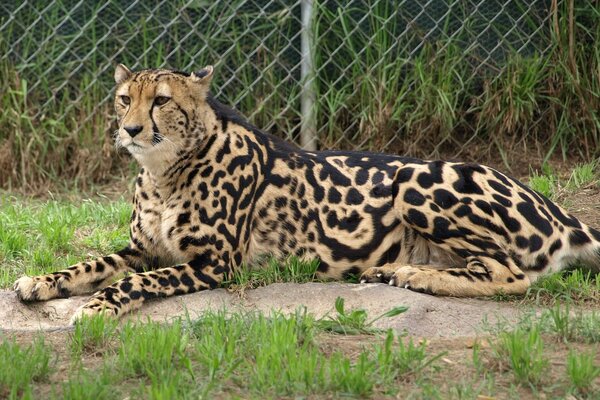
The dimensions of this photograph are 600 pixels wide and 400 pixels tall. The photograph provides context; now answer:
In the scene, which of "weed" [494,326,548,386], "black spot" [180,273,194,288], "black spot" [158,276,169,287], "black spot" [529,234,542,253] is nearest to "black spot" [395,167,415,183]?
"black spot" [529,234,542,253]

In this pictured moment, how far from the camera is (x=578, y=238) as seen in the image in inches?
218

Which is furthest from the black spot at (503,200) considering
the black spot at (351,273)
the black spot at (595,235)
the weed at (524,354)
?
the weed at (524,354)

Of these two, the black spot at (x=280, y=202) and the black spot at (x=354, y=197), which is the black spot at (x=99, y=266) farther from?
the black spot at (x=354, y=197)

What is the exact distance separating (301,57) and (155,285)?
3323 mm

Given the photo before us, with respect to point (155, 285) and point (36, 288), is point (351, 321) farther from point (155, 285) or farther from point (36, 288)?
point (36, 288)

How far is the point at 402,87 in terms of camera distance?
8.01m

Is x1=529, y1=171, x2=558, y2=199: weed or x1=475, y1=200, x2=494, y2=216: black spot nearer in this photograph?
x1=475, y1=200, x2=494, y2=216: black spot

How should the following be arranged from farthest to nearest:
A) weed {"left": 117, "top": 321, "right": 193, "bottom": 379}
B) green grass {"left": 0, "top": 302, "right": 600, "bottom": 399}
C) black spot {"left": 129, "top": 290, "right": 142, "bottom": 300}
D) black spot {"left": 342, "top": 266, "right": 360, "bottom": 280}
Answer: black spot {"left": 342, "top": 266, "right": 360, "bottom": 280} → black spot {"left": 129, "top": 290, "right": 142, "bottom": 300} → weed {"left": 117, "top": 321, "right": 193, "bottom": 379} → green grass {"left": 0, "top": 302, "right": 600, "bottom": 399}

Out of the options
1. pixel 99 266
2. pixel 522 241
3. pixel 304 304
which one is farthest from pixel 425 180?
pixel 99 266

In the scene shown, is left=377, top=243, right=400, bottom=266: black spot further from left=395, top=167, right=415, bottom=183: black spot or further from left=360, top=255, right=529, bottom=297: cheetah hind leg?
left=395, top=167, right=415, bottom=183: black spot

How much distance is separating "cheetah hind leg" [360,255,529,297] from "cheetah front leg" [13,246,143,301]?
4.55 feet

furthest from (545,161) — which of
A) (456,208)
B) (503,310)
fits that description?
(503,310)

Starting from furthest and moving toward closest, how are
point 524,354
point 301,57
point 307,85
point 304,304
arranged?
point 301,57, point 307,85, point 304,304, point 524,354

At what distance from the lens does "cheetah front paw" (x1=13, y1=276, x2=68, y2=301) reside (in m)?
5.15
